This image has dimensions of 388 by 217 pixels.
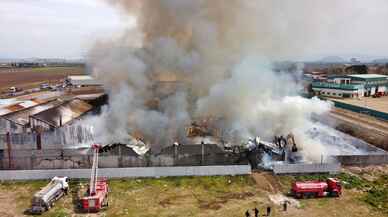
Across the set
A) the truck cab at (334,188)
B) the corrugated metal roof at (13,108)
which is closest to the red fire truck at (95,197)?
the truck cab at (334,188)

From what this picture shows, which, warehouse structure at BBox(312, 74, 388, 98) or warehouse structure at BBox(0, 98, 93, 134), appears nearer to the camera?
warehouse structure at BBox(0, 98, 93, 134)

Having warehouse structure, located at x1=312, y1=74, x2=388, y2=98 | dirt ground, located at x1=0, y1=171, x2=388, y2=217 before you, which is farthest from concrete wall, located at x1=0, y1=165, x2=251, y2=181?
warehouse structure, located at x1=312, y1=74, x2=388, y2=98

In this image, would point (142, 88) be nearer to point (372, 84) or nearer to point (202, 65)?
point (202, 65)

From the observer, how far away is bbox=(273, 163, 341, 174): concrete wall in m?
23.8

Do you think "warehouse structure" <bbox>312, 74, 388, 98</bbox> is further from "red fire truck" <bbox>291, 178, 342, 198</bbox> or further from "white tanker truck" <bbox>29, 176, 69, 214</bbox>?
"white tanker truck" <bbox>29, 176, 69, 214</bbox>

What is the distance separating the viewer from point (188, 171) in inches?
922

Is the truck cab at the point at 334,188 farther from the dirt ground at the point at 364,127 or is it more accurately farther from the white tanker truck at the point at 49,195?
the white tanker truck at the point at 49,195

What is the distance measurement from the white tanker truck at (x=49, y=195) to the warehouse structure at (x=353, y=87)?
2095 inches

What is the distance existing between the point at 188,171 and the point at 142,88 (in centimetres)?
1257

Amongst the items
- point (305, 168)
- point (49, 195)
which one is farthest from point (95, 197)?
point (305, 168)

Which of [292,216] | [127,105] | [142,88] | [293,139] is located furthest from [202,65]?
[292,216]

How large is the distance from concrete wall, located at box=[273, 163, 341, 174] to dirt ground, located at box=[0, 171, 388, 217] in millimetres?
639

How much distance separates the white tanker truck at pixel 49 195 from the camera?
18641mm

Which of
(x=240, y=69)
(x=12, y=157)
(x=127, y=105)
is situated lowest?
(x=12, y=157)
